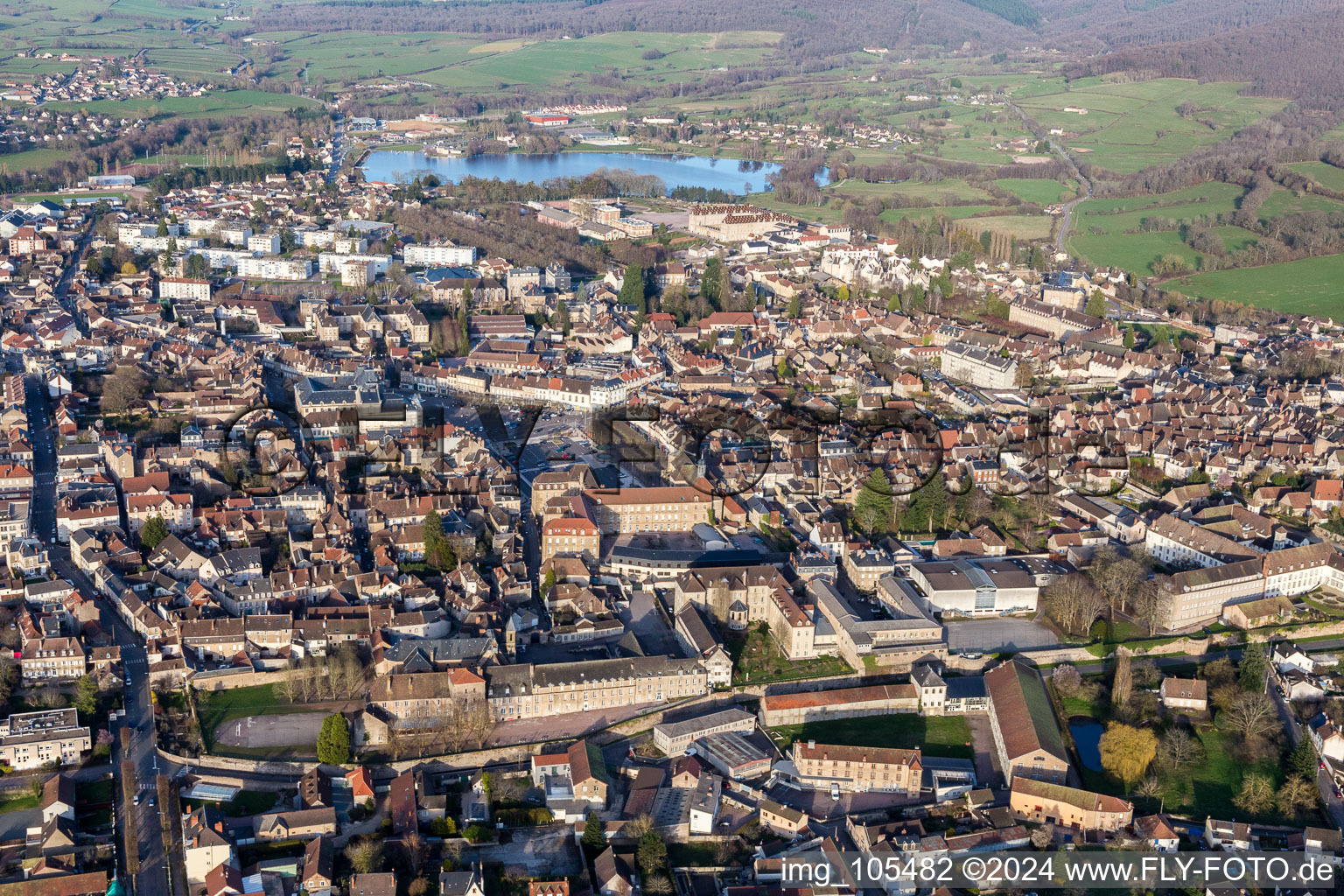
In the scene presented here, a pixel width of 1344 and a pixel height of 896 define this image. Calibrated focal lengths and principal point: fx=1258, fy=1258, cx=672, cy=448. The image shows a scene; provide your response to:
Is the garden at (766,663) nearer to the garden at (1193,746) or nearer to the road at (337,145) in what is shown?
the garden at (1193,746)

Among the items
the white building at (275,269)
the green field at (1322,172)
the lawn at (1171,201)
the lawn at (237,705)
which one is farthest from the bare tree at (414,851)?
the green field at (1322,172)

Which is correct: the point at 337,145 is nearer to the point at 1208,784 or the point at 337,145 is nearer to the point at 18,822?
the point at 18,822

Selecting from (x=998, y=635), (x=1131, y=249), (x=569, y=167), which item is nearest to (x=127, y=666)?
(x=998, y=635)

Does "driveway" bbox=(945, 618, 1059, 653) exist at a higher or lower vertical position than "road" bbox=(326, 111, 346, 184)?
lower

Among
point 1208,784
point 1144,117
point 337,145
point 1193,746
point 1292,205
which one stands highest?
point 1144,117

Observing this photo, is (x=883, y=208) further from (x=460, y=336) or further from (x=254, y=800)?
(x=254, y=800)

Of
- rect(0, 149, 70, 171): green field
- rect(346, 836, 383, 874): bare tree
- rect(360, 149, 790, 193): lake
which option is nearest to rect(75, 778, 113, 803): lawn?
rect(346, 836, 383, 874): bare tree

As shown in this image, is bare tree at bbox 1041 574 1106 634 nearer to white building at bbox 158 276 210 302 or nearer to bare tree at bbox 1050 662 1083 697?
bare tree at bbox 1050 662 1083 697
